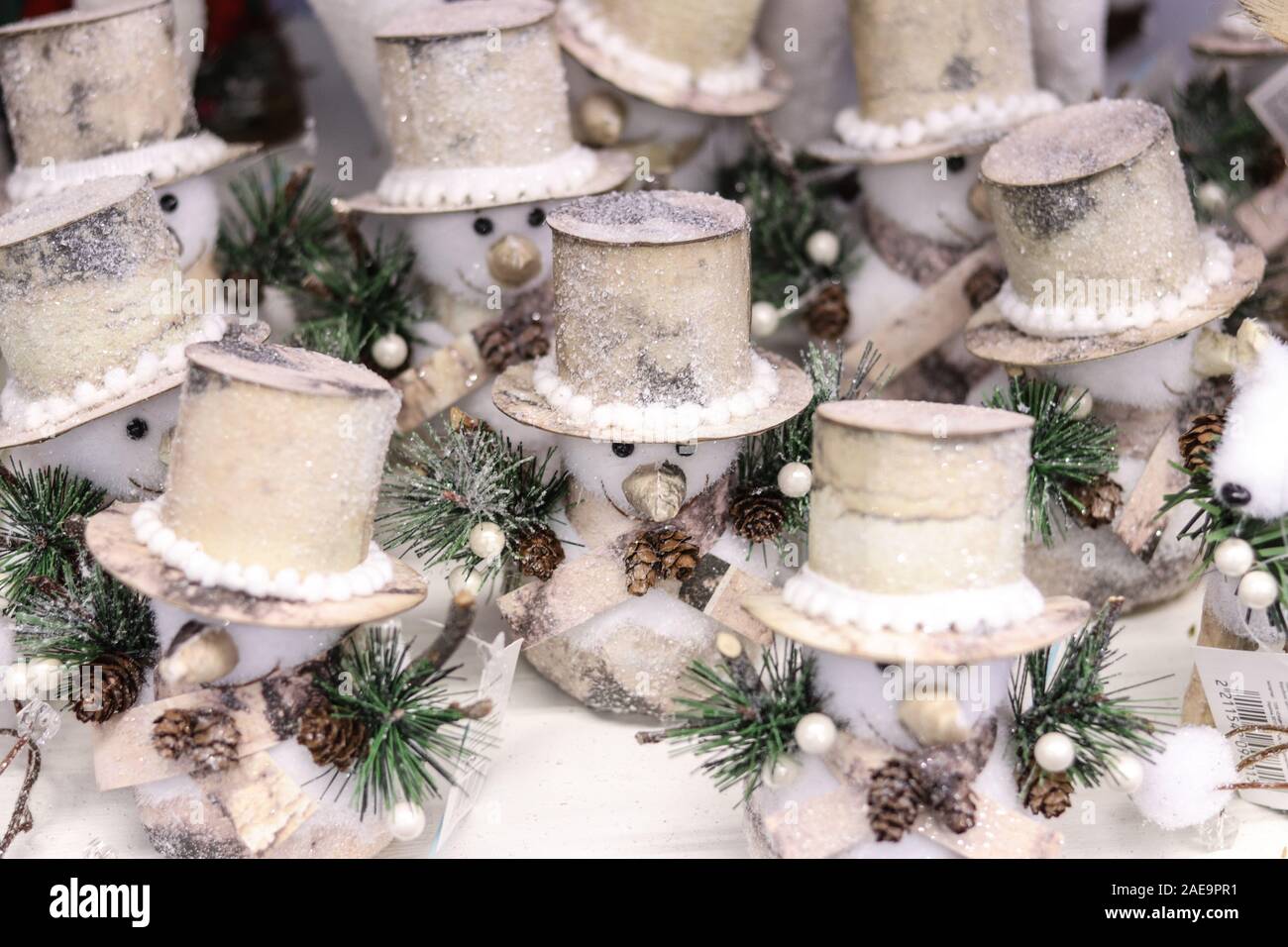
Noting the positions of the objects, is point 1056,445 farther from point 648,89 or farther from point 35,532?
point 35,532

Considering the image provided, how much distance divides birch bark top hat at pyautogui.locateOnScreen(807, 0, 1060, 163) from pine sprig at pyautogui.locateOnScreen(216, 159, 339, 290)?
563 mm

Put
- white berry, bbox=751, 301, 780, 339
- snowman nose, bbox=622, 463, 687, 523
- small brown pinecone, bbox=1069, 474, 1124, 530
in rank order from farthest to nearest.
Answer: white berry, bbox=751, 301, 780, 339 → small brown pinecone, bbox=1069, 474, 1124, 530 → snowman nose, bbox=622, 463, 687, 523

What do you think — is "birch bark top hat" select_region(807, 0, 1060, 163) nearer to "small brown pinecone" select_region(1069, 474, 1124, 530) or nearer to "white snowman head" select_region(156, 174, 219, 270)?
"small brown pinecone" select_region(1069, 474, 1124, 530)

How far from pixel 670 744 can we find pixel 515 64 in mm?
641

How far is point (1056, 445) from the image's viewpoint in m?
1.27

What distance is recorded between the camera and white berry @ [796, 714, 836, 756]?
3.40 feet

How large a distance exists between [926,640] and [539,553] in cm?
40

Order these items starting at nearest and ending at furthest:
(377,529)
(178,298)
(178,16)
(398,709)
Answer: (398,709)
(178,298)
(377,529)
(178,16)

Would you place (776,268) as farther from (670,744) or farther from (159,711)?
(159,711)

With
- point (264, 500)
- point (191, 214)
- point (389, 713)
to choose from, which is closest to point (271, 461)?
point (264, 500)

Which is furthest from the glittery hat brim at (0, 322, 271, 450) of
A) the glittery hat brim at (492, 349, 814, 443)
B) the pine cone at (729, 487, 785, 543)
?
the pine cone at (729, 487, 785, 543)

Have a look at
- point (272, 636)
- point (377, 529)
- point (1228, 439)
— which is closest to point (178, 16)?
point (377, 529)

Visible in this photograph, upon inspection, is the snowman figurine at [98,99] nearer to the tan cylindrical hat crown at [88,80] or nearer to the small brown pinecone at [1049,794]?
the tan cylindrical hat crown at [88,80]

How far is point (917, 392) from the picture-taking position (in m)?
1.55
